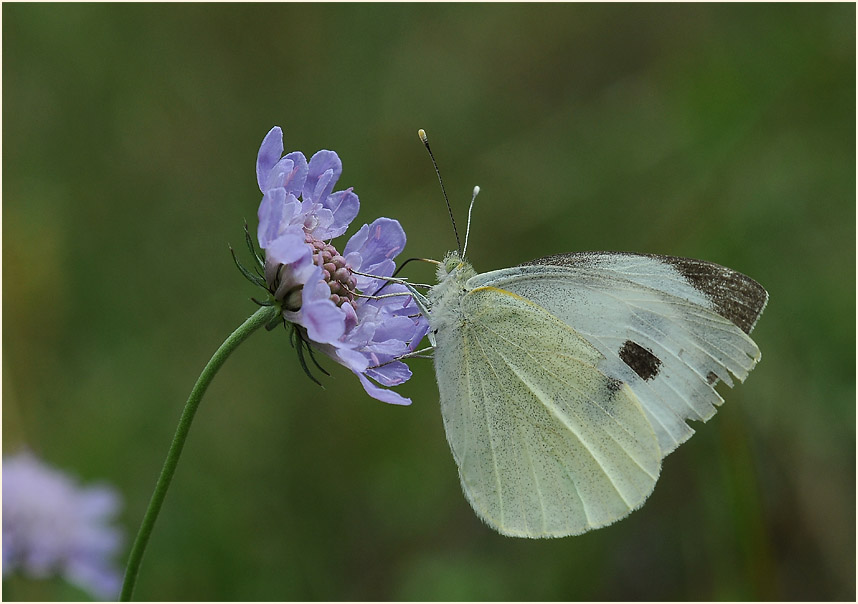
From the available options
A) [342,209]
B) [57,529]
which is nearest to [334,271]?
[342,209]

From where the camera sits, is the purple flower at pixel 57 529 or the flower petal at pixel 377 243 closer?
the flower petal at pixel 377 243

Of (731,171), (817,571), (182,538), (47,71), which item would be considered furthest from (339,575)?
(47,71)

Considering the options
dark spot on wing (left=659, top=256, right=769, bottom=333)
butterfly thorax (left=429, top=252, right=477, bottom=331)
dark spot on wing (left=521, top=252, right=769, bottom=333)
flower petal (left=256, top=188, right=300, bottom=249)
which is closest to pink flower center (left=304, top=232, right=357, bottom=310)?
flower petal (left=256, top=188, right=300, bottom=249)

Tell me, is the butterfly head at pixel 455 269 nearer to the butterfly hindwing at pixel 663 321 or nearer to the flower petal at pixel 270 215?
the butterfly hindwing at pixel 663 321

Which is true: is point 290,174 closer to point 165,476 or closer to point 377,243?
point 377,243

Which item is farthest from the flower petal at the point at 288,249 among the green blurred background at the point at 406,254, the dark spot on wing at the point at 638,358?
the green blurred background at the point at 406,254

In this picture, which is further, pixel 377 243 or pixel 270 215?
pixel 377 243

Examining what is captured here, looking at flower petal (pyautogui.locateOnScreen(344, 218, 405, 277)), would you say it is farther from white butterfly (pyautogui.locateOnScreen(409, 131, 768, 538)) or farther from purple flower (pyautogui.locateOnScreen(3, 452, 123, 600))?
purple flower (pyautogui.locateOnScreen(3, 452, 123, 600))
